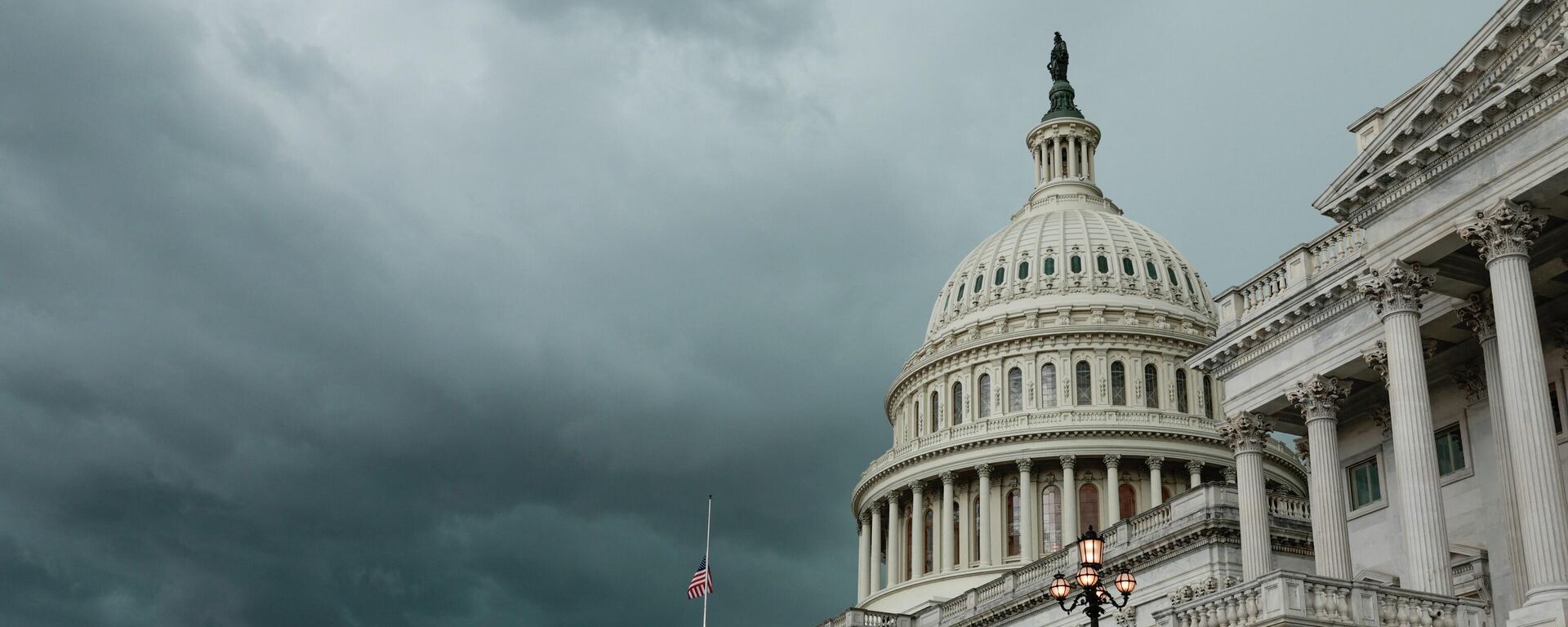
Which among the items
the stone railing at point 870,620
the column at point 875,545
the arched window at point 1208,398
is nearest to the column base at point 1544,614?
the stone railing at point 870,620

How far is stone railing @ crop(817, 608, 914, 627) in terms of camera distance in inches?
2557

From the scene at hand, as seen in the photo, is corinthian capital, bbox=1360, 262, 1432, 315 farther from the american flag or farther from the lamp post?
the american flag

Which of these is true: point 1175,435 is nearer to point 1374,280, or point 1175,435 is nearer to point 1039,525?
point 1039,525

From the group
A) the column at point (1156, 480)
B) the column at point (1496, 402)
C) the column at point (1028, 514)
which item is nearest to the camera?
the column at point (1496, 402)

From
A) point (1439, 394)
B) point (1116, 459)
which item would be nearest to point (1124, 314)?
point (1116, 459)

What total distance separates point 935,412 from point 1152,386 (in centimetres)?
1293

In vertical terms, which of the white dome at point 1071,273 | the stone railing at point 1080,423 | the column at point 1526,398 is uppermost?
Answer: the white dome at point 1071,273

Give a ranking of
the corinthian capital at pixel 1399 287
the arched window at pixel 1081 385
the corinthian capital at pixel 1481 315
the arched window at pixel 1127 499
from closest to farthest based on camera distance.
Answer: the corinthian capital at pixel 1399 287 → the corinthian capital at pixel 1481 315 → the arched window at pixel 1127 499 → the arched window at pixel 1081 385

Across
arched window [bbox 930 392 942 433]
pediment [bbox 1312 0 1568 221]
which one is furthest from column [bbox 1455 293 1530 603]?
arched window [bbox 930 392 942 433]

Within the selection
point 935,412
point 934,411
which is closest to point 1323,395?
point 935,412

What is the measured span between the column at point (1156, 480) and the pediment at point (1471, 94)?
52816 millimetres

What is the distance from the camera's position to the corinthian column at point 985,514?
3225 inches

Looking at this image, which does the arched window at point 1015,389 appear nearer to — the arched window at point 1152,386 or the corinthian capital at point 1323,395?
the arched window at point 1152,386

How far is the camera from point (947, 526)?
275 feet
